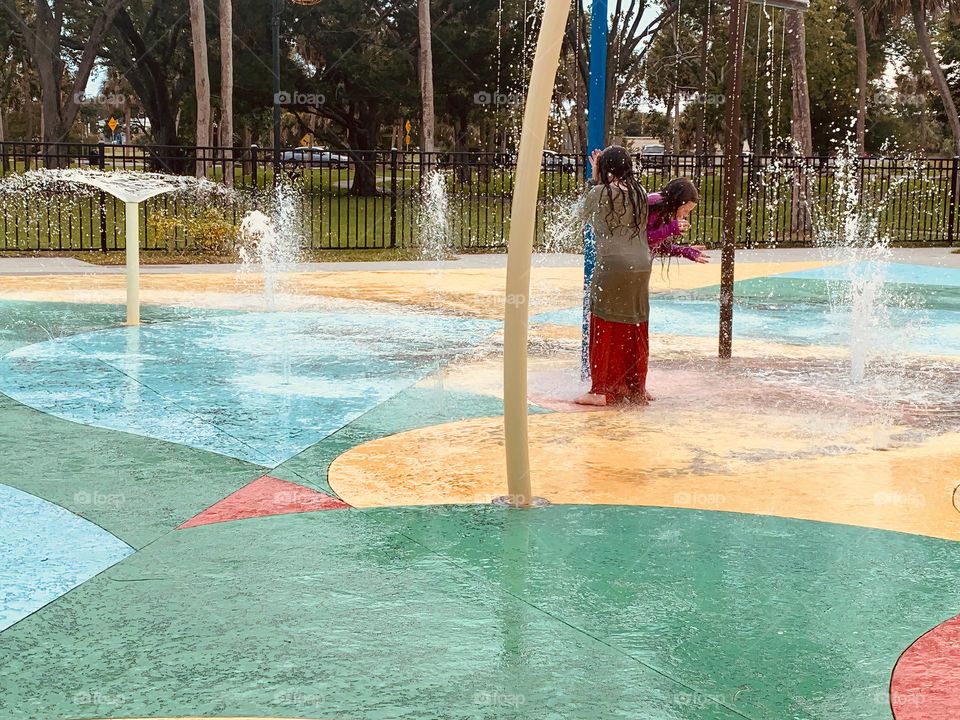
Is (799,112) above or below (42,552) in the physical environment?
above

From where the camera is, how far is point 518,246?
17.3 ft

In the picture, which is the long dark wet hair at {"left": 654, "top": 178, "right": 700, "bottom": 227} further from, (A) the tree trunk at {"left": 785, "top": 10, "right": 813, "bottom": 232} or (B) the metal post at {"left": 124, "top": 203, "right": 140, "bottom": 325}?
(A) the tree trunk at {"left": 785, "top": 10, "right": 813, "bottom": 232}

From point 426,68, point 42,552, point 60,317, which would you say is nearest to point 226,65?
point 426,68

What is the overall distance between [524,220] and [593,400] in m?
2.99

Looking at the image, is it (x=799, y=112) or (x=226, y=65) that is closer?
(x=799, y=112)

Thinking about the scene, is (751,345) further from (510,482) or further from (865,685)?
(865,685)

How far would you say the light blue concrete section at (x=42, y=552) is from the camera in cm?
445

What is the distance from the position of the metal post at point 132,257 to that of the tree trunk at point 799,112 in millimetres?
15609

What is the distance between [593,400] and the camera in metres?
8.04

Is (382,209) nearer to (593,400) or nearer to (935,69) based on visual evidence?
(593,400)

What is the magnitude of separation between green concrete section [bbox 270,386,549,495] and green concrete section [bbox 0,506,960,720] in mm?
834

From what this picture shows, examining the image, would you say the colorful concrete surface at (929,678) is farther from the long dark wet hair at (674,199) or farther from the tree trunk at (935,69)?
the tree trunk at (935,69)

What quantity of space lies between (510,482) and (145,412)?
291cm

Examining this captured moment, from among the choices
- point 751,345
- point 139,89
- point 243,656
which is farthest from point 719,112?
point 243,656
